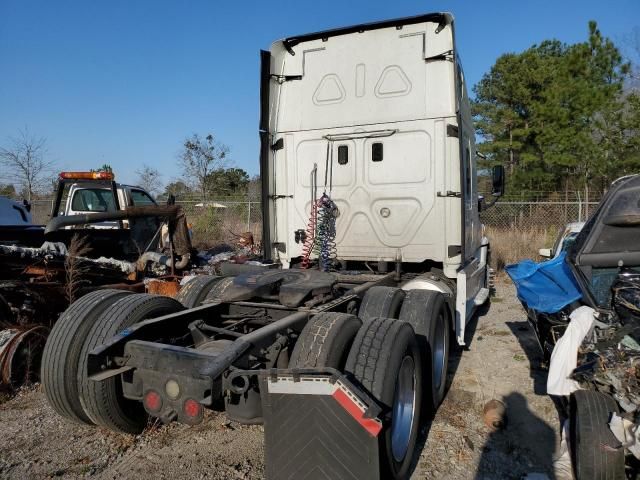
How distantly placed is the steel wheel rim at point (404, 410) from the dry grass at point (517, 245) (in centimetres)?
1085

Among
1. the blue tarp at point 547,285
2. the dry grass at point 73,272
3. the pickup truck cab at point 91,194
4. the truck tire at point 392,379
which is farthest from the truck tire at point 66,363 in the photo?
the pickup truck cab at point 91,194

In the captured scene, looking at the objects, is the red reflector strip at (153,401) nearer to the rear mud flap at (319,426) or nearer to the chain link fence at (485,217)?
the rear mud flap at (319,426)

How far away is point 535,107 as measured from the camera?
2056cm

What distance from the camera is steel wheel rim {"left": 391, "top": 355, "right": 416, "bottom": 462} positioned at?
A: 3.11 metres

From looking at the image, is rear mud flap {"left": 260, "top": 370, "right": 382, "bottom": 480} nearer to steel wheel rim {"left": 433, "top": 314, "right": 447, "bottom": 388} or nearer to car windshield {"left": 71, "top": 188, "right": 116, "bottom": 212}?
steel wheel rim {"left": 433, "top": 314, "right": 447, "bottom": 388}

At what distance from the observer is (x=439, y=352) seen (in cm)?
469

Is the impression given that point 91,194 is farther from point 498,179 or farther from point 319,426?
point 319,426

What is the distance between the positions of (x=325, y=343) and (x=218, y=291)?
1683 millimetres

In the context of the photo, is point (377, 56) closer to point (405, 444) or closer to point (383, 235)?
point (383, 235)

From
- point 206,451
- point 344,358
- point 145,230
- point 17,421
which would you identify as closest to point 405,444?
point 344,358

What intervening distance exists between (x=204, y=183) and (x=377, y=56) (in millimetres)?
25534

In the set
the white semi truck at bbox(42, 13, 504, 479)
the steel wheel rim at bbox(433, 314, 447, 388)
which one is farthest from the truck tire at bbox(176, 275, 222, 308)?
the steel wheel rim at bbox(433, 314, 447, 388)

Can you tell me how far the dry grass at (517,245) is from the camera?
45.3 feet

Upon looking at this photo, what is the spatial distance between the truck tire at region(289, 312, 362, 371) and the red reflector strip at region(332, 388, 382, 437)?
386 millimetres
